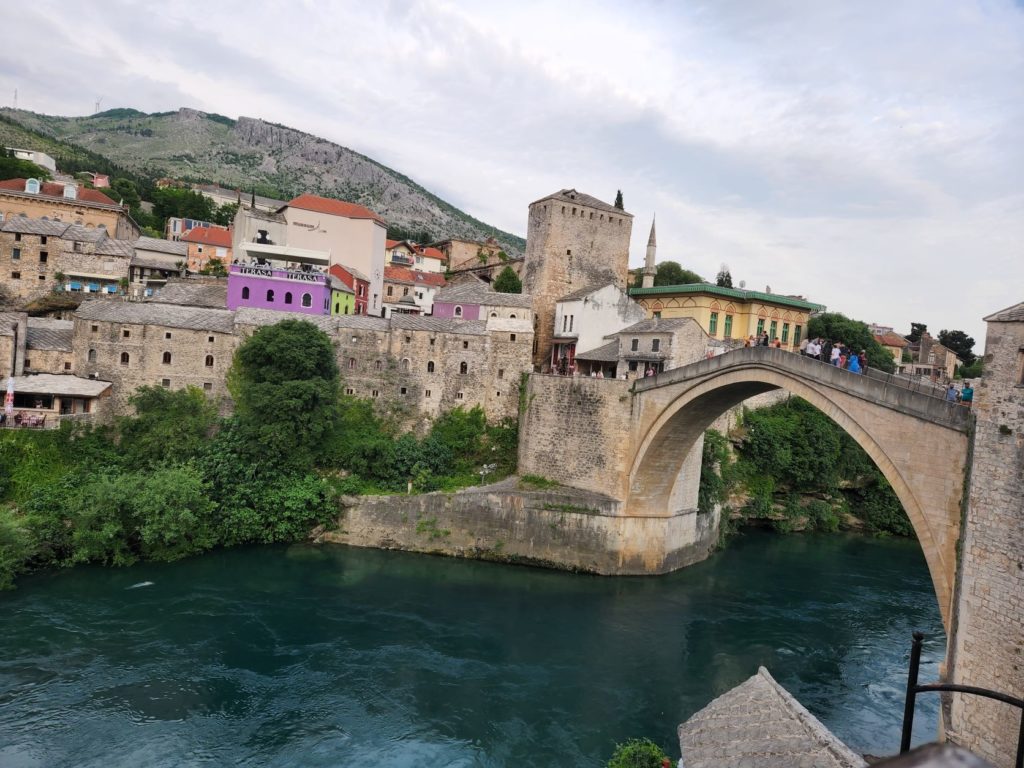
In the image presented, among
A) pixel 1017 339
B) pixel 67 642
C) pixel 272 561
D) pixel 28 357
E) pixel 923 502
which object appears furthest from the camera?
pixel 28 357

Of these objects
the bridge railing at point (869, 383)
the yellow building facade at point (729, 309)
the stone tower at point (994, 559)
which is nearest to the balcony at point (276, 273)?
the yellow building facade at point (729, 309)

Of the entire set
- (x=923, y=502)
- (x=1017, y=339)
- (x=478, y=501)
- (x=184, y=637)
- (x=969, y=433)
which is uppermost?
(x=1017, y=339)

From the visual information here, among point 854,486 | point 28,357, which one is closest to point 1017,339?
point 854,486

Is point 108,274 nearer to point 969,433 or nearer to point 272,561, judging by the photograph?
point 272,561

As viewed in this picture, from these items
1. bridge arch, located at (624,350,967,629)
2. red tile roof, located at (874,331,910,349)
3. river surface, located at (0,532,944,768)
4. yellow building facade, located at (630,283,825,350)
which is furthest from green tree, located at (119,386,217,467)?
red tile roof, located at (874,331,910,349)

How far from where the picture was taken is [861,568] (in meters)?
24.1

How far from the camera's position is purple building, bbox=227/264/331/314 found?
2906 centimetres

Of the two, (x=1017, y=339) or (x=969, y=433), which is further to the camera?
(x=969, y=433)

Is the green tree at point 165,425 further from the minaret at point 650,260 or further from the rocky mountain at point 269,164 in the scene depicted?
the rocky mountain at point 269,164

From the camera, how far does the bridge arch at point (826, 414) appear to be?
11773 millimetres

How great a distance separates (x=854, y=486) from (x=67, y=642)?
30023 mm

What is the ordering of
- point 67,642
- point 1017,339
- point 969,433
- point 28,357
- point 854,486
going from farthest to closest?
point 854,486 < point 28,357 < point 67,642 < point 969,433 < point 1017,339

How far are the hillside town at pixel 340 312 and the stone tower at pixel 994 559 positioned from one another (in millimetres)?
7822

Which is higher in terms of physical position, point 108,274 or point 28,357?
point 108,274
